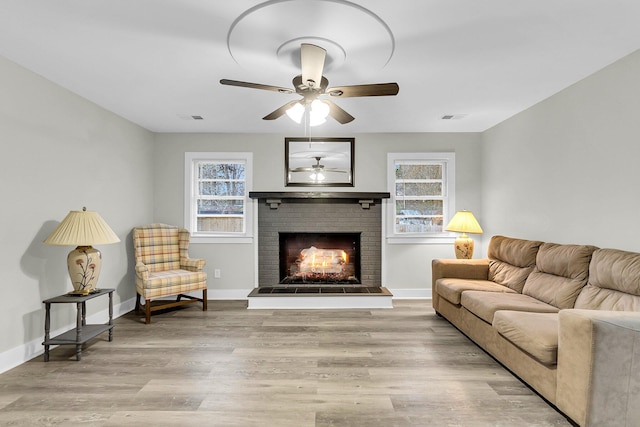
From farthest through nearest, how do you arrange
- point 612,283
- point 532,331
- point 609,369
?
point 612,283 < point 532,331 < point 609,369

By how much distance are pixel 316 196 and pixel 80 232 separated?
2.78 metres

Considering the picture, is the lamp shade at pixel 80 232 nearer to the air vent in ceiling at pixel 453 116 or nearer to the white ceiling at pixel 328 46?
the white ceiling at pixel 328 46

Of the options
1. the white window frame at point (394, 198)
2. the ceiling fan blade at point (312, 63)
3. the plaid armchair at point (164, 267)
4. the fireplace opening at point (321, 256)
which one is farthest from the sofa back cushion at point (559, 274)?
the plaid armchair at point (164, 267)

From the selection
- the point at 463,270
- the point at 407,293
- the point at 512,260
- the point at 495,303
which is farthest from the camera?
the point at 407,293

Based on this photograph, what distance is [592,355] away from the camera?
1755 mm

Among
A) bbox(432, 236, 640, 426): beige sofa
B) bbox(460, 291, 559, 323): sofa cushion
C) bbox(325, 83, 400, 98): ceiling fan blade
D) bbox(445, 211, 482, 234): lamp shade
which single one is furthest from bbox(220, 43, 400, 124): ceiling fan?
bbox(445, 211, 482, 234): lamp shade

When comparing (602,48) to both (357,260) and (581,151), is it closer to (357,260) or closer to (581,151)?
(581,151)

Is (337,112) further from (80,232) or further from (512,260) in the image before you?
(512,260)

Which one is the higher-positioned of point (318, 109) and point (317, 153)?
point (317, 153)

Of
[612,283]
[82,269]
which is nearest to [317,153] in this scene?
[82,269]

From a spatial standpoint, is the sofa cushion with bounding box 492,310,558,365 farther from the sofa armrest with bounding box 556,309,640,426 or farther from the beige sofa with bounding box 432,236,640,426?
the sofa armrest with bounding box 556,309,640,426

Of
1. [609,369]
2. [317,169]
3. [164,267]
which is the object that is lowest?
[609,369]

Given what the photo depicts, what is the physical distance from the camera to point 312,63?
2076 millimetres

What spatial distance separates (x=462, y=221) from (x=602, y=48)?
2295mm
